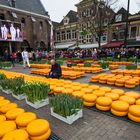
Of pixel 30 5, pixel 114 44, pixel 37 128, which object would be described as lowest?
pixel 37 128

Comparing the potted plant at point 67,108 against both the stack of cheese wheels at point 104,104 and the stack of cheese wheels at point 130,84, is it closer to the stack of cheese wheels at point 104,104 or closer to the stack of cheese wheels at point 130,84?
the stack of cheese wheels at point 104,104

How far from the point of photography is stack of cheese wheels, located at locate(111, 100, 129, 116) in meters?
3.93

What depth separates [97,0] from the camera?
1159 inches

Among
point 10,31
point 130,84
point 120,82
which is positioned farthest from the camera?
Result: point 10,31

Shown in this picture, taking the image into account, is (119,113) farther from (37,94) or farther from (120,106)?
(37,94)

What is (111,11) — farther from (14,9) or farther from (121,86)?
(121,86)

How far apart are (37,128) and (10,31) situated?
24952 millimetres

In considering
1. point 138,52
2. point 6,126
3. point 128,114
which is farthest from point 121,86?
point 138,52

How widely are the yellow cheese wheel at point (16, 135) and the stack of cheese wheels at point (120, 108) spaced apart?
2270 millimetres

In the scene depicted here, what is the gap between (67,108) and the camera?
3.76 m

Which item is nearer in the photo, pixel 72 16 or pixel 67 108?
pixel 67 108

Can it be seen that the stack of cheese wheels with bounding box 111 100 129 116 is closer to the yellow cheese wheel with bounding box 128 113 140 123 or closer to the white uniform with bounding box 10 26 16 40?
the yellow cheese wheel with bounding box 128 113 140 123

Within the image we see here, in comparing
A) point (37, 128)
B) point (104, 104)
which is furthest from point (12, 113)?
point (104, 104)

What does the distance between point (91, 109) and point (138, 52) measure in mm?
15360
